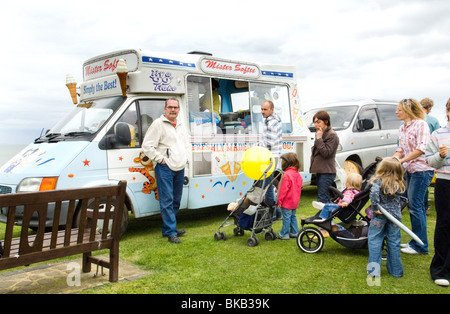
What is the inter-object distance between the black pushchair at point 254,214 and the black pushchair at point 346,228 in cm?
66

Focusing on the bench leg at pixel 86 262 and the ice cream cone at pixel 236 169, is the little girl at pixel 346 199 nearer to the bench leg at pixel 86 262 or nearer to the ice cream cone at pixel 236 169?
the ice cream cone at pixel 236 169

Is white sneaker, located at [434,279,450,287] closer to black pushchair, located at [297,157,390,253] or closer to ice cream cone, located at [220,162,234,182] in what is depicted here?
black pushchair, located at [297,157,390,253]

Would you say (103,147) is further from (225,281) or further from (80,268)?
(225,281)

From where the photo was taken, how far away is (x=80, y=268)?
4.81 metres

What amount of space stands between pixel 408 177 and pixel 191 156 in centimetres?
327

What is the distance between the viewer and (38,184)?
214 inches

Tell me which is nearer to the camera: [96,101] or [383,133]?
[96,101]

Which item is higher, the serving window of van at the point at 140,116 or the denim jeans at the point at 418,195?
the serving window of van at the point at 140,116

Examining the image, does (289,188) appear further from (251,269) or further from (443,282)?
(443,282)

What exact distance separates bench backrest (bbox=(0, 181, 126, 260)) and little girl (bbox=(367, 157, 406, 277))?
8.67ft

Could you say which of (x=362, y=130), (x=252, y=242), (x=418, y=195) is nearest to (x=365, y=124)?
(x=362, y=130)

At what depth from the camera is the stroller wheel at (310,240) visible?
5.25 metres

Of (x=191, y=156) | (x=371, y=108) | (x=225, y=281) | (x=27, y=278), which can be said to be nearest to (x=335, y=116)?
(x=371, y=108)

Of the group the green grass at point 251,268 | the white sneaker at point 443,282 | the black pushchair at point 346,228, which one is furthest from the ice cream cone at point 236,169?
the white sneaker at point 443,282
